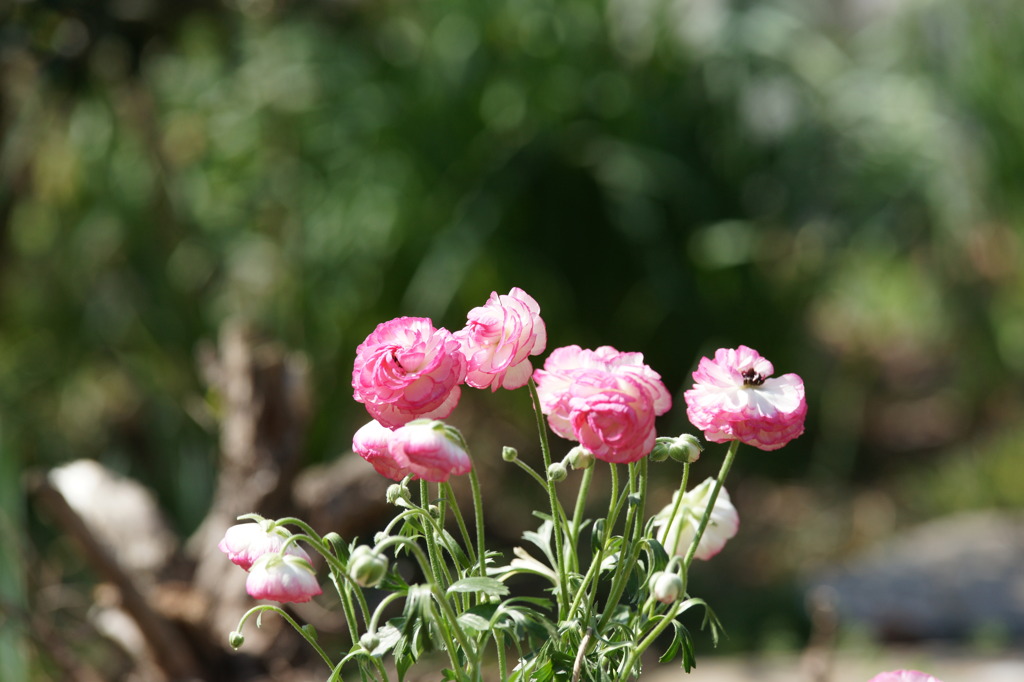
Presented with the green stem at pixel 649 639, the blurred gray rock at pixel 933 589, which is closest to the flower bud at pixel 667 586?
the green stem at pixel 649 639

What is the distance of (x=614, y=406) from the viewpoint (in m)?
0.64

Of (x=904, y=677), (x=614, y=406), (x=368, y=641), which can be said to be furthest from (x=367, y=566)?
(x=904, y=677)

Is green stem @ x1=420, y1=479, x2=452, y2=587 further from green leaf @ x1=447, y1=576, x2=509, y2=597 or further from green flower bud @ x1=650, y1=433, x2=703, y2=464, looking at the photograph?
green flower bud @ x1=650, y1=433, x2=703, y2=464

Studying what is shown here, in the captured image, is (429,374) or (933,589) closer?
(429,374)

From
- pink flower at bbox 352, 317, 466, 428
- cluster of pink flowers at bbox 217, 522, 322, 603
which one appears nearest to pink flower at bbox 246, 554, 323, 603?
cluster of pink flowers at bbox 217, 522, 322, 603

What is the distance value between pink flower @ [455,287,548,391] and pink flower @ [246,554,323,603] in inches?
6.5

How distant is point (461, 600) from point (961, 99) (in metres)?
3.65

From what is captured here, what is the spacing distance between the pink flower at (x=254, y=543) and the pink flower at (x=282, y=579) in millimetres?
21

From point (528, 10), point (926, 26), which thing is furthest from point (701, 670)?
point (926, 26)

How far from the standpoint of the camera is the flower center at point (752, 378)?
0.71 m

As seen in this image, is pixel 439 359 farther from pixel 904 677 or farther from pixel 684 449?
pixel 904 677

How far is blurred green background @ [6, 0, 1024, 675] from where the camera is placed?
287cm

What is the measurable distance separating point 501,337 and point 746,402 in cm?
17

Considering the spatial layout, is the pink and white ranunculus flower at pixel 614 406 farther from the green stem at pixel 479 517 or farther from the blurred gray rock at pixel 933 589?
the blurred gray rock at pixel 933 589
